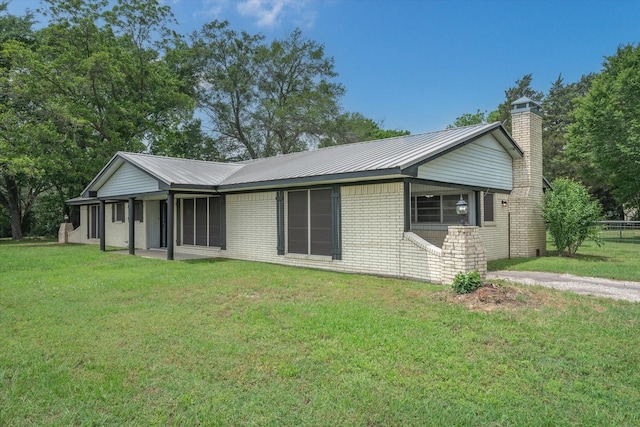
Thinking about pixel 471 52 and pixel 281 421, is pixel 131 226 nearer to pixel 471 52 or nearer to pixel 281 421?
pixel 281 421

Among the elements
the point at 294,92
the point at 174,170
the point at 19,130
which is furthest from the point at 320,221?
the point at 294,92

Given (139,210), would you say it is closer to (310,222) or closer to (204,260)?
(204,260)

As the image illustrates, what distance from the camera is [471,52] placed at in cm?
2172

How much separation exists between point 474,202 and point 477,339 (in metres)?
7.84

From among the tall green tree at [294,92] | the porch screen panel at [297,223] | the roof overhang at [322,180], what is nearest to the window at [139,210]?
the roof overhang at [322,180]

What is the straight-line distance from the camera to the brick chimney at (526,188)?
498 inches

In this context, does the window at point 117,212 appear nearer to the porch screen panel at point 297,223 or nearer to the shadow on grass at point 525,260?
the porch screen panel at point 297,223

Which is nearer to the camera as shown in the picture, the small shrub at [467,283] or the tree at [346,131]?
the small shrub at [467,283]

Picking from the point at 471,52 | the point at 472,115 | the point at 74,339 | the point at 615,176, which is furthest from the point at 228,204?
the point at 472,115

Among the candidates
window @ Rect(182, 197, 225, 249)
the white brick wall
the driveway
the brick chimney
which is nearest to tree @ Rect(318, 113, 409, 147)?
window @ Rect(182, 197, 225, 249)

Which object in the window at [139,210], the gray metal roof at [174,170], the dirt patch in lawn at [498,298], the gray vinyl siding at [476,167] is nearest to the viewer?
the dirt patch in lawn at [498,298]

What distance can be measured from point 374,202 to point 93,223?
1805cm

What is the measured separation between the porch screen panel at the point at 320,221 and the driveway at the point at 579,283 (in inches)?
151

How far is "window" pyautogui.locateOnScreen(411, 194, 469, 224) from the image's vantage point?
12.4 meters
